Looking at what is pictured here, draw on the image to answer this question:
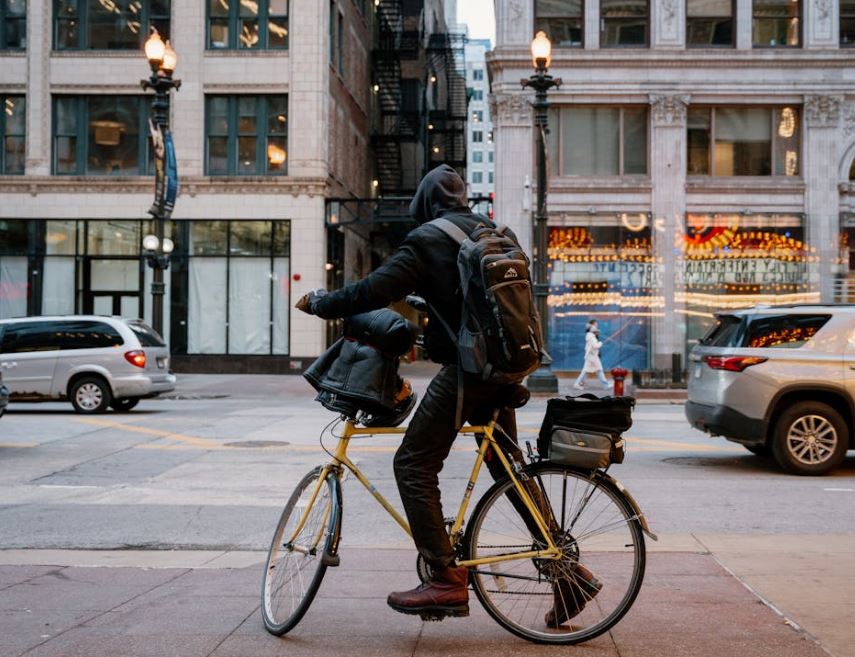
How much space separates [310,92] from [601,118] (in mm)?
9662

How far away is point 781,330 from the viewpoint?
1069 cm

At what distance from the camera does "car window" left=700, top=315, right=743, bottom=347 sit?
35.5 ft

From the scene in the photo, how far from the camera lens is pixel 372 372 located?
4562mm

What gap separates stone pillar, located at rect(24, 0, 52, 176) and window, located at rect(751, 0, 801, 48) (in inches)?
915

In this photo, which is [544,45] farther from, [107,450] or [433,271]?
[433,271]

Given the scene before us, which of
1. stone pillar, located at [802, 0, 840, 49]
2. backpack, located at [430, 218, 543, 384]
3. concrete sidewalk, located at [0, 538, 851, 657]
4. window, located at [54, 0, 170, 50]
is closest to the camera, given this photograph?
backpack, located at [430, 218, 543, 384]

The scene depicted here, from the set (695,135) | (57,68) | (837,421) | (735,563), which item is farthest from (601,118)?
(735,563)

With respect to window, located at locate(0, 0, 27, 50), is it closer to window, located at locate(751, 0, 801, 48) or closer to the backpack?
window, located at locate(751, 0, 801, 48)

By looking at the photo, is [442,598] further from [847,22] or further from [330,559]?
[847,22]

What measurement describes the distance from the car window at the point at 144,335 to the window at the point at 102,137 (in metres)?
15.4

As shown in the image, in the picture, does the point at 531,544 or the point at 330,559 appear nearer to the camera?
the point at 330,559

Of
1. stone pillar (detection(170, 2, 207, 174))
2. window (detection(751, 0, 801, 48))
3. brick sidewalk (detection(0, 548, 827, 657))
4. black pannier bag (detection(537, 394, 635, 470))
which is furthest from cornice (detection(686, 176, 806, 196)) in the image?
black pannier bag (detection(537, 394, 635, 470))

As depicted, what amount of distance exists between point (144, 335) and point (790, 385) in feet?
42.0

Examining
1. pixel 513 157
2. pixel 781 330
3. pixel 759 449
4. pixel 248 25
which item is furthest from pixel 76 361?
pixel 248 25
